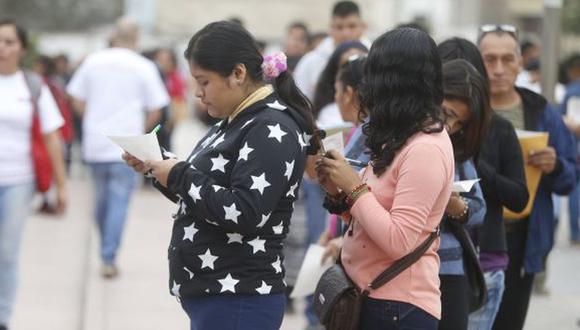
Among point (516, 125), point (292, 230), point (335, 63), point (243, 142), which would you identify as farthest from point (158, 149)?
point (292, 230)

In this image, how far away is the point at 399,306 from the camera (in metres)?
3.77

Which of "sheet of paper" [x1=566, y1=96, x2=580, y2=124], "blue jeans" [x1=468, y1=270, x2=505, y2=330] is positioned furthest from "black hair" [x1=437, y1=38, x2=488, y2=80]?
"sheet of paper" [x1=566, y1=96, x2=580, y2=124]

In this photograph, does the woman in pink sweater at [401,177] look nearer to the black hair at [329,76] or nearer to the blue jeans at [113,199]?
the black hair at [329,76]

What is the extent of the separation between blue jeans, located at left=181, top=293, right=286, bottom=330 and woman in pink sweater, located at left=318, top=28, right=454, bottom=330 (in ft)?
1.20

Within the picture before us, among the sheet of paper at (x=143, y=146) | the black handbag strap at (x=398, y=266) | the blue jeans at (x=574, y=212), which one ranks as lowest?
the blue jeans at (x=574, y=212)

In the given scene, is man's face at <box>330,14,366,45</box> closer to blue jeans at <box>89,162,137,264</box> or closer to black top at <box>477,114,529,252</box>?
blue jeans at <box>89,162,137,264</box>

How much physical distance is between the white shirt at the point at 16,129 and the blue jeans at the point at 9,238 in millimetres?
70

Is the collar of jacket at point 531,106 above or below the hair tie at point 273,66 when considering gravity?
below

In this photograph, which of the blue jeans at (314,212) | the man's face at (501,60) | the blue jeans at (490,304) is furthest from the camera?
the blue jeans at (314,212)

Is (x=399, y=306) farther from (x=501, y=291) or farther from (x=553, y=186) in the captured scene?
(x=553, y=186)

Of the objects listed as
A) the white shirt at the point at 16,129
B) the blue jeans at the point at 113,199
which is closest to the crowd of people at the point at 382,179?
the white shirt at the point at 16,129

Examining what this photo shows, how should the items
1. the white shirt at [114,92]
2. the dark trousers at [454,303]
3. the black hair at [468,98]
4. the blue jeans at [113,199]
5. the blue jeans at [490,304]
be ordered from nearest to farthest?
the dark trousers at [454,303] < the black hair at [468,98] < the blue jeans at [490,304] < the blue jeans at [113,199] < the white shirt at [114,92]

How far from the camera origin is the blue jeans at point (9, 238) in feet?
22.5

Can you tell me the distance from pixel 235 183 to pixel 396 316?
0.68m
